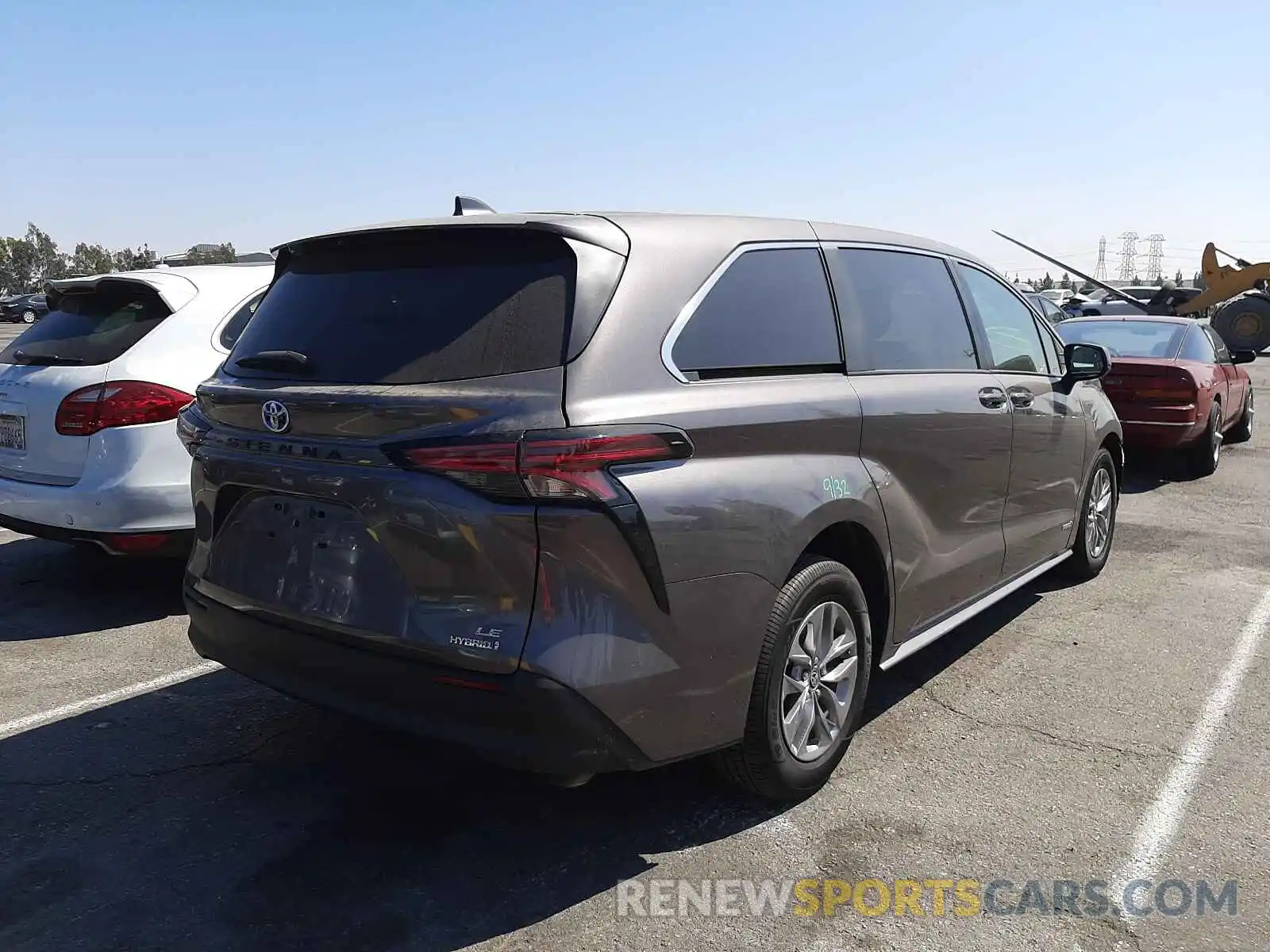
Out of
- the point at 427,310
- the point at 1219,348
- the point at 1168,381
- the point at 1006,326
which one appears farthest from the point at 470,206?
the point at 1219,348

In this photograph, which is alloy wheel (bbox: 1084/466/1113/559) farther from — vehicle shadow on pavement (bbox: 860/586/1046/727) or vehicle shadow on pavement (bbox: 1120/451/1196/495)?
vehicle shadow on pavement (bbox: 1120/451/1196/495)

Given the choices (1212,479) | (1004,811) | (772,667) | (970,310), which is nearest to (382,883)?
(772,667)

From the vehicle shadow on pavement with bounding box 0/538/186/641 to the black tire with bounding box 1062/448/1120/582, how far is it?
196 inches

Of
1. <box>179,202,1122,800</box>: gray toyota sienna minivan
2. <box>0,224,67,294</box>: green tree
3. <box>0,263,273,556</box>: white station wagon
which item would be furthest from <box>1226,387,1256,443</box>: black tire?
<box>0,224,67,294</box>: green tree

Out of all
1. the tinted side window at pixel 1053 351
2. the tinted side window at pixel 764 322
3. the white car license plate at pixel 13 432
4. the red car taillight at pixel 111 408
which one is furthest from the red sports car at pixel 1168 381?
the white car license plate at pixel 13 432

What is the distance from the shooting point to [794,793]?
3340 mm

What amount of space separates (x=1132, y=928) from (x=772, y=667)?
46.3 inches

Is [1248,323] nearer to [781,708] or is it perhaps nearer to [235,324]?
[235,324]

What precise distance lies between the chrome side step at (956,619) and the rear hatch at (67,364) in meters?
3.89

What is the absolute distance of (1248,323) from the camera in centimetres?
2538

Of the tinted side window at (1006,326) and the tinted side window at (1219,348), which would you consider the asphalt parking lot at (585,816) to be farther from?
the tinted side window at (1219,348)

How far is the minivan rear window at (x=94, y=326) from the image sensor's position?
17.0ft

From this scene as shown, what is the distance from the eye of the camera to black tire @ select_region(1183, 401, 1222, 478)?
31.4 ft

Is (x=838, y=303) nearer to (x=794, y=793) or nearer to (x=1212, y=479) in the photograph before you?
(x=794, y=793)
